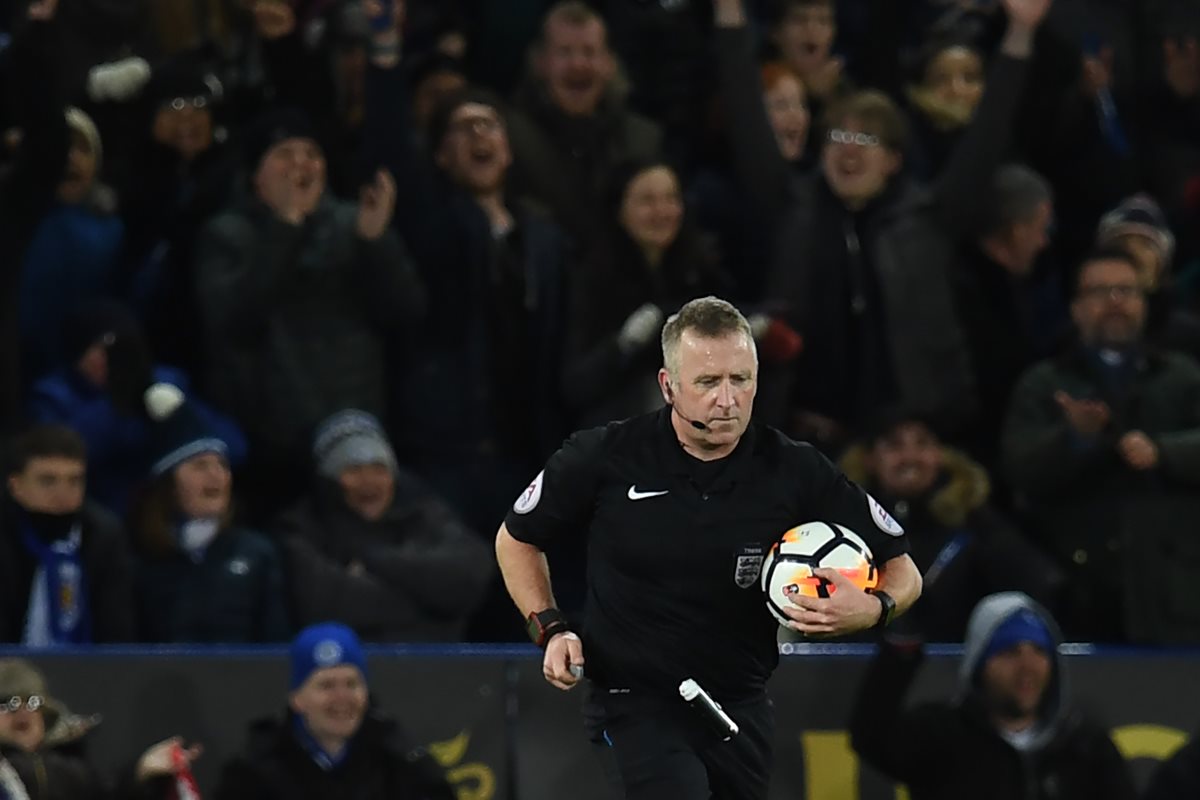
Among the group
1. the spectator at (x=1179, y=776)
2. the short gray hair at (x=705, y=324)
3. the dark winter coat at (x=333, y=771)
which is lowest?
the spectator at (x=1179, y=776)

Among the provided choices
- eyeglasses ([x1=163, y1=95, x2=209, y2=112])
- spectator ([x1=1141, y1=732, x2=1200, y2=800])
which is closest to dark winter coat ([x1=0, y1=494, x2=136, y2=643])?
eyeglasses ([x1=163, y1=95, x2=209, y2=112])

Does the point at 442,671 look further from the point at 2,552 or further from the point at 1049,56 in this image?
the point at 1049,56

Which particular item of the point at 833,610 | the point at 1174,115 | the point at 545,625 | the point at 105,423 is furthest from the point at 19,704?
the point at 1174,115

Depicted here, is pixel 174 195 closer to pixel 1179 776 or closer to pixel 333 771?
pixel 333 771

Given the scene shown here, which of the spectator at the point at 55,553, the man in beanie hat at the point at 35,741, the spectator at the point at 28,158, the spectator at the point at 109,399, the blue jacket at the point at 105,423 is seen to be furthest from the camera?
the blue jacket at the point at 105,423

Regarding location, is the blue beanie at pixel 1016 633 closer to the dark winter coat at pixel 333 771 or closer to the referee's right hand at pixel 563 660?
the dark winter coat at pixel 333 771

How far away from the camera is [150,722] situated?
37.9 ft

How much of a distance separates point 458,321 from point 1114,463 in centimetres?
326

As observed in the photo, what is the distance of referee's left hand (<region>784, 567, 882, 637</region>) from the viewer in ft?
25.9

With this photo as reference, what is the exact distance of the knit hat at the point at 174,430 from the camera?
38.7ft

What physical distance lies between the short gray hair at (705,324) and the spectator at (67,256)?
4.86 metres

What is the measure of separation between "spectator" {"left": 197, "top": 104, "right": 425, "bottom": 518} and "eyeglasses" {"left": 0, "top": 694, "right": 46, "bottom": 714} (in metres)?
2.10

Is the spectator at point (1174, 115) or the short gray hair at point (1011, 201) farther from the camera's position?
the spectator at point (1174, 115)

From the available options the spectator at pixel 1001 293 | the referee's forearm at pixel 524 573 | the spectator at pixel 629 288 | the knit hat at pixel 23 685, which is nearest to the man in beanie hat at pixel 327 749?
the knit hat at pixel 23 685
